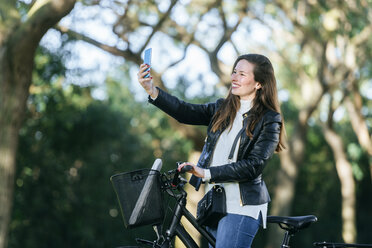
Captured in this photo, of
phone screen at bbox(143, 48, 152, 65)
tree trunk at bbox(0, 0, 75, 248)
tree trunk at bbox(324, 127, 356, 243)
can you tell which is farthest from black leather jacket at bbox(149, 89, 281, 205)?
tree trunk at bbox(324, 127, 356, 243)

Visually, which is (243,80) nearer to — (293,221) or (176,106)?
(176,106)

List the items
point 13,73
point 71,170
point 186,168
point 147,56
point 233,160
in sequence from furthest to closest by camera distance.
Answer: point 71,170, point 13,73, point 233,160, point 147,56, point 186,168

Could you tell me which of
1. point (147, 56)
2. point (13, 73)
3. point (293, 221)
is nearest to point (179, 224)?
point (293, 221)

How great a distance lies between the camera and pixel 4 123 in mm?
8172

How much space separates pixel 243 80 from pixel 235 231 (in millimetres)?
993

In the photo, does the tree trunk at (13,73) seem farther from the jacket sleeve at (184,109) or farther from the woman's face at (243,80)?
the woman's face at (243,80)

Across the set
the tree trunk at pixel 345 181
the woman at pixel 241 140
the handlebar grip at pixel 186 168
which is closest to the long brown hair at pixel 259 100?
the woman at pixel 241 140

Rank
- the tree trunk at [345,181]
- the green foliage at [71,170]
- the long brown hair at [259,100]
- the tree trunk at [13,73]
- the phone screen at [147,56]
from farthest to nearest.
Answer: the tree trunk at [345,181]
the green foliage at [71,170]
the tree trunk at [13,73]
the long brown hair at [259,100]
the phone screen at [147,56]

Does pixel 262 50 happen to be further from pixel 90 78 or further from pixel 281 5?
pixel 90 78

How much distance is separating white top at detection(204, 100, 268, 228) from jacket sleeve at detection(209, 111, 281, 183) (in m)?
0.09

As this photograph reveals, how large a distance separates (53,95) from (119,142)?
11.8 ft

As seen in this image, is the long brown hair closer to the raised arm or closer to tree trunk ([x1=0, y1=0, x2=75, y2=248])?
the raised arm

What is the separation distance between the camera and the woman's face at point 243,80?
374 centimetres

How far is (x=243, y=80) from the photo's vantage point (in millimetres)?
3734
